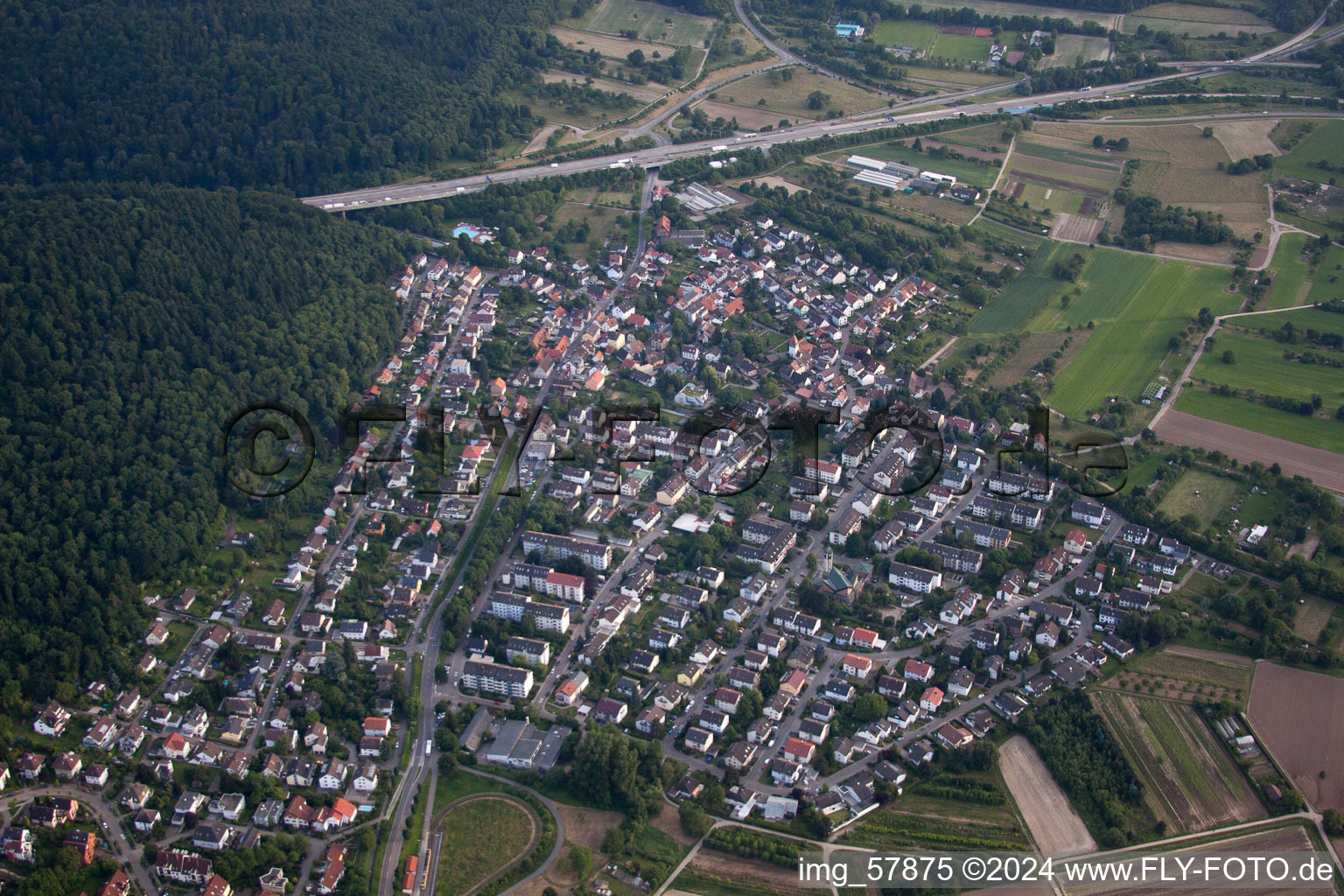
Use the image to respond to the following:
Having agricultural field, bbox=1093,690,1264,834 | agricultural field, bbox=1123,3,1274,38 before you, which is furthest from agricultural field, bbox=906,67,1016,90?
agricultural field, bbox=1093,690,1264,834

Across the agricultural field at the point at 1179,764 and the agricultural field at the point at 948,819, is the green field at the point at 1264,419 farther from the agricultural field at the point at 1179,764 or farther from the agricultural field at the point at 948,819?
the agricultural field at the point at 948,819

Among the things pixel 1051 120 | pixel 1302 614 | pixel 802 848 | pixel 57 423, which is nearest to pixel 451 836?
pixel 802 848

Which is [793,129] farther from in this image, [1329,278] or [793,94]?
[1329,278]

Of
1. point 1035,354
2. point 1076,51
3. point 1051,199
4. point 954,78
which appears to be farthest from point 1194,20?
point 1035,354

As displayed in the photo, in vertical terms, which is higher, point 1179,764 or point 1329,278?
point 1329,278

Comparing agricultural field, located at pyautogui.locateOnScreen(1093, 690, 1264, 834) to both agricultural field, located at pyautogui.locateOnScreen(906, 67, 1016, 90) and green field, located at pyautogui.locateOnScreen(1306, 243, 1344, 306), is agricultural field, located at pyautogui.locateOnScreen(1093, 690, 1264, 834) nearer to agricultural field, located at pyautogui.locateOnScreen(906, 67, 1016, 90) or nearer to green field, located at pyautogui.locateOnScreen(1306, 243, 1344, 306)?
green field, located at pyautogui.locateOnScreen(1306, 243, 1344, 306)

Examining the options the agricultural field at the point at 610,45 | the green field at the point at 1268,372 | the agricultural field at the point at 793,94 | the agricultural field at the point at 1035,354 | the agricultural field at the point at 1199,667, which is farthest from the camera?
the agricultural field at the point at 610,45

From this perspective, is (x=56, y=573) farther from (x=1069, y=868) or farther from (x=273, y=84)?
(x=273, y=84)

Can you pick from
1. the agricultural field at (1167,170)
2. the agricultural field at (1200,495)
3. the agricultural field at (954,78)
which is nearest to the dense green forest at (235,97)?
the agricultural field at (954,78)
